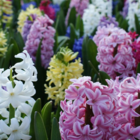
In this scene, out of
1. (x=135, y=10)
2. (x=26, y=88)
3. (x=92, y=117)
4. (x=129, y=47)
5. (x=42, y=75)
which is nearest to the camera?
(x=92, y=117)

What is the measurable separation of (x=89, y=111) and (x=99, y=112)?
0.03 meters

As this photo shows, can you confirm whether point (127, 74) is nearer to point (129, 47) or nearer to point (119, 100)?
point (129, 47)

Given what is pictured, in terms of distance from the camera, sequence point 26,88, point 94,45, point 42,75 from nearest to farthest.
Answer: point 26,88, point 94,45, point 42,75

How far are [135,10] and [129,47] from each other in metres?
1.46

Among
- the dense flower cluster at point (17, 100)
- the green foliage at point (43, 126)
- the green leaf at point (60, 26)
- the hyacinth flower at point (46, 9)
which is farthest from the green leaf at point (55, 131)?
the hyacinth flower at point (46, 9)

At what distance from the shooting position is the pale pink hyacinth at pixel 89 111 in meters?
0.60

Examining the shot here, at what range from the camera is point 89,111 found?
2.06 feet

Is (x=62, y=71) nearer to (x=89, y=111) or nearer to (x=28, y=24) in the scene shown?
(x=89, y=111)

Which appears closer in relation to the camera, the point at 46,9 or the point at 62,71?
the point at 62,71

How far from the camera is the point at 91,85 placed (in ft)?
2.01

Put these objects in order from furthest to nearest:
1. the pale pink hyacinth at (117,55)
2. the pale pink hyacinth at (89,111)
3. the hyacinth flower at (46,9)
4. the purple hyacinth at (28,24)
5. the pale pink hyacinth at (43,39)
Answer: the hyacinth flower at (46,9) → the purple hyacinth at (28,24) → the pale pink hyacinth at (43,39) → the pale pink hyacinth at (117,55) → the pale pink hyacinth at (89,111)

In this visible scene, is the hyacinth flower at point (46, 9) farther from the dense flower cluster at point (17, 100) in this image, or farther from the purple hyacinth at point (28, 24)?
the dense flower cluster at point (17, 100)

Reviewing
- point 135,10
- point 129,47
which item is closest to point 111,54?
point 129,47

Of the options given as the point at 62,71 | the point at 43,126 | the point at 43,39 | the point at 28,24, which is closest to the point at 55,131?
the point at 43,126
